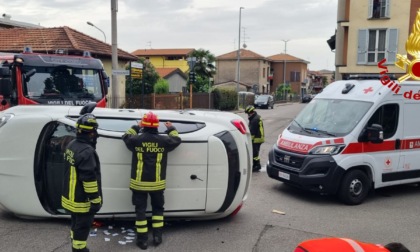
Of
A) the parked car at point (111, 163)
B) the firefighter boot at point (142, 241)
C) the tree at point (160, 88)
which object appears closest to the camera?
the firefighter boot at point (142, 241)

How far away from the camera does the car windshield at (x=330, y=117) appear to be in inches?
306

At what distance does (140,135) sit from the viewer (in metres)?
5.21

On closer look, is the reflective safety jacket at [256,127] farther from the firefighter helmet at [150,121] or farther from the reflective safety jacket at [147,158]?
the firefighter helmet at [150,121]

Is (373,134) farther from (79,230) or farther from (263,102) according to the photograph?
(263,102)

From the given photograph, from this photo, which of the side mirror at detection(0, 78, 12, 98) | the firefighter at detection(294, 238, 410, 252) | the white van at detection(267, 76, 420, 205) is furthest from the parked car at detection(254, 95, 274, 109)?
the firefighter at detection(294, 238, 410, 252)

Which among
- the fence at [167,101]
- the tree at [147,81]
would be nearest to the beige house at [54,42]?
the fence at [167,101]

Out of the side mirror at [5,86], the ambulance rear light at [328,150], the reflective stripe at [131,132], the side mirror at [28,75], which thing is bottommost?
the ambulance rear light at [328,150]

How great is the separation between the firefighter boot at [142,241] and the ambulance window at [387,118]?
481 centimetres

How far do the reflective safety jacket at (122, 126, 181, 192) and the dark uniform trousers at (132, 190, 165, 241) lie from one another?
102 mm

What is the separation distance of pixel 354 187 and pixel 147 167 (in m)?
4.17

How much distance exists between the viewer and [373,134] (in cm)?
756

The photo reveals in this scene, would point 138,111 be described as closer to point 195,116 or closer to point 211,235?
point 195,116

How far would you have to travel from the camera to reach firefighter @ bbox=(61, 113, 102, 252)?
4484 mm

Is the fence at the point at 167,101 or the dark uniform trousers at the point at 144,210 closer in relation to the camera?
the dark uniform trousers at the point at 144,210
